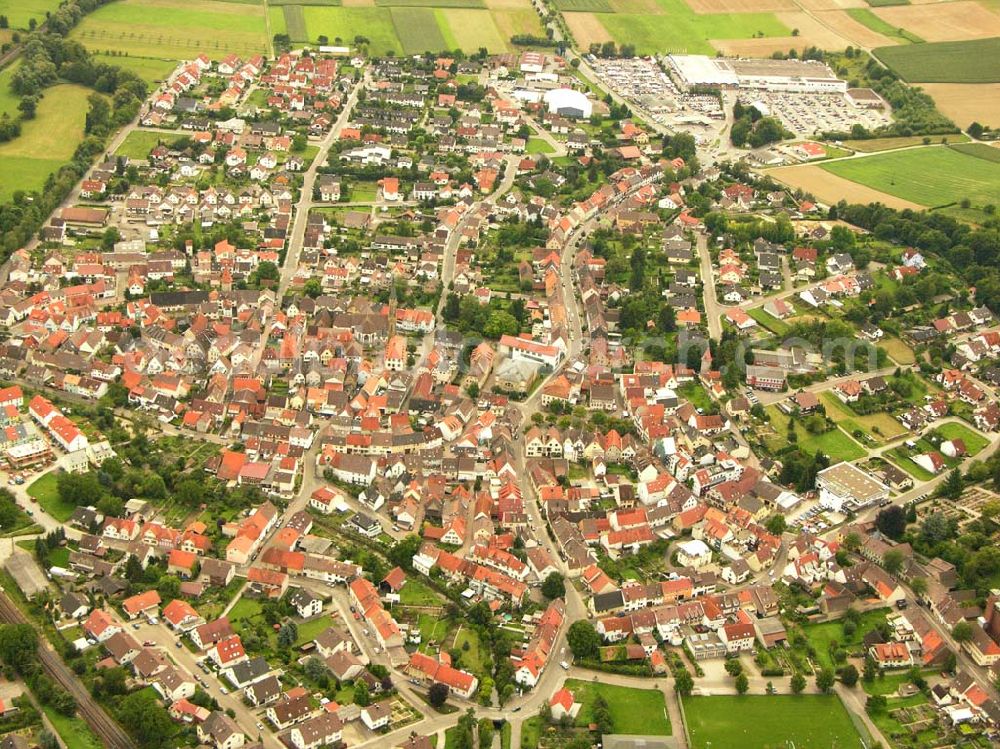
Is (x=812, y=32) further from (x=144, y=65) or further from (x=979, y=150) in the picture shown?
(x=144, y=65)

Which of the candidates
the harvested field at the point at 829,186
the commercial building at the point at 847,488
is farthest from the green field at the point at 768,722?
the harvested field at the point at 829,186

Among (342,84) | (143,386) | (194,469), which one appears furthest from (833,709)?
(342,84)

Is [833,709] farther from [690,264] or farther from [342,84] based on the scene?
[342,84]

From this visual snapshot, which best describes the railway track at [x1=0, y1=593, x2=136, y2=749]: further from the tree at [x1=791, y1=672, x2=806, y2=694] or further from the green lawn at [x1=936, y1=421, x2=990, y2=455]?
the green lawn at [x1=936, y1=421, x2=990, y2=455]

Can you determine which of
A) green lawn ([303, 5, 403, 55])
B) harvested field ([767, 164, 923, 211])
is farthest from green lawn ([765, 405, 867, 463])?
green lawn ([303, 5, 403, 55])

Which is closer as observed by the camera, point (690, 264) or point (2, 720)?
point (2, 720)

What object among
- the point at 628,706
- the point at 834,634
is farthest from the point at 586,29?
the point at 628,706
